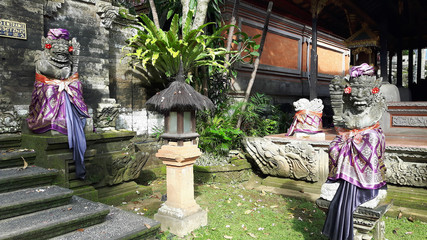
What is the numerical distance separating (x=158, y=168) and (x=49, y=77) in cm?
320

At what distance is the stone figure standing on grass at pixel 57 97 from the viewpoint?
456 cm

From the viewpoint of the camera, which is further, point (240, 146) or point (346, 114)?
point (240, 146)

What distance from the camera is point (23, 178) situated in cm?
359

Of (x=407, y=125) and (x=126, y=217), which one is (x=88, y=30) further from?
(x=407, y=125)

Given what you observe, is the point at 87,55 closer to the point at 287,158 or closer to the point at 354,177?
the point at 287,158

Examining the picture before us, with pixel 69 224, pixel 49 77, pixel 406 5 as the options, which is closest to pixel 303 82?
pixel 406 5

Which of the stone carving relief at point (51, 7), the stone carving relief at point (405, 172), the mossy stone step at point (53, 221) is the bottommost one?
the mossy stone step at point (53, 221)

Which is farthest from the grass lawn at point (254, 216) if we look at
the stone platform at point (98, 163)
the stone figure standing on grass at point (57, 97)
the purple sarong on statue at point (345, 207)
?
the stone figure standing on grass at point (57, 97)

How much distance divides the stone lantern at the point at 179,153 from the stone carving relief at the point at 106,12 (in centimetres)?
256

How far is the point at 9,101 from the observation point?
4801mm

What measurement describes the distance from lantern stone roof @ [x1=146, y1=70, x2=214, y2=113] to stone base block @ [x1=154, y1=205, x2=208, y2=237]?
136cm

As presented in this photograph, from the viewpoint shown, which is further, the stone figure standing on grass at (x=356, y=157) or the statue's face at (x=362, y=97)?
the statue's face at (x=362, y=97)

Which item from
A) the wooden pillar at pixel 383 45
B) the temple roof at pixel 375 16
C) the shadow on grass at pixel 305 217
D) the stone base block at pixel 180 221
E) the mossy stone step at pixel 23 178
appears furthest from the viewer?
the temple roof at pixel 375 16

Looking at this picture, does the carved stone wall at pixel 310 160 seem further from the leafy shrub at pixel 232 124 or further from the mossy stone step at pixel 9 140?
the mossy stone step at pixel 9 140
